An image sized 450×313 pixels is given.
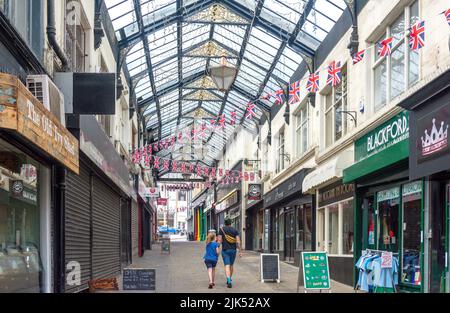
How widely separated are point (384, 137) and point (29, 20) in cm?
701

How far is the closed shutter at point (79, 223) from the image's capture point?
10.3 meters

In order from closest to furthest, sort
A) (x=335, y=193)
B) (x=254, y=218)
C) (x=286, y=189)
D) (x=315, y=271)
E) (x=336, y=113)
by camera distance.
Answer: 1. (x=315, y=271)
2. (x=335, y=193)
3. (x=336, y=113)
4. (x=286, y=189)
5. (x=254, y=218)

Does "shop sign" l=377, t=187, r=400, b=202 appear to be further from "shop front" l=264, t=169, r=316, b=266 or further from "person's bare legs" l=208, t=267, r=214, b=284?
"shop front" l=264, t=169, r=316, b=266

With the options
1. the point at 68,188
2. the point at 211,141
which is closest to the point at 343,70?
the point at 68,188

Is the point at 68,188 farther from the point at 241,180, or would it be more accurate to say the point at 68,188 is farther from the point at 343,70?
the point at 241,180

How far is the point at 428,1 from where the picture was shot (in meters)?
10.1

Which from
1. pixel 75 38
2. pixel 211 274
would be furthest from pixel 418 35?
pixel 75 38

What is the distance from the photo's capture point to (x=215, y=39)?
24.4 metres

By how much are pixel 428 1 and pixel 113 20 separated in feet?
36.2

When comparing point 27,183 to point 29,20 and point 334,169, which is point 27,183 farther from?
point 334,169

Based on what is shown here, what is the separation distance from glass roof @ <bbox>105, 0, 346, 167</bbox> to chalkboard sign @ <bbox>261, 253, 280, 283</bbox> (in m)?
6.09

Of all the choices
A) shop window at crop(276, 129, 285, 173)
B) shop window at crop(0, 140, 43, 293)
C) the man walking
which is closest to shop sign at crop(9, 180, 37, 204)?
shop window at crop(0, 140, 43, 293)

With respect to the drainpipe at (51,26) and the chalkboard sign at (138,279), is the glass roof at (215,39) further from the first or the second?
the chalkboard sign at (138,279)

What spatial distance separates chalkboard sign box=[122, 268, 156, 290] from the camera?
916 centimetres
